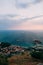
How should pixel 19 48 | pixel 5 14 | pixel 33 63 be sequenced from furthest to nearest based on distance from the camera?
pixel 5 14 < pixel 19 48 < pixel 33 63

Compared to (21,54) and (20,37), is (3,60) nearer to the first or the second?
(21,54)

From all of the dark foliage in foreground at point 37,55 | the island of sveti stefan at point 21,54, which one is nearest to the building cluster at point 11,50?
the island of sveti stefan at point 21,54

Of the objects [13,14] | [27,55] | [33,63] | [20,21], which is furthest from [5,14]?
[33,63]

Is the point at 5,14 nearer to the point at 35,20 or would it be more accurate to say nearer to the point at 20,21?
the point at 20,21

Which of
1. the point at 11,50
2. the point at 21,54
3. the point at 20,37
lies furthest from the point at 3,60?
the point at 20,37

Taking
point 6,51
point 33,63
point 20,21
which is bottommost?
point 33,63

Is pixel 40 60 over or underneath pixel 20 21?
underneath

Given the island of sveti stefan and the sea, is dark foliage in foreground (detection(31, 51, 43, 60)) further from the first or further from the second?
the sea
